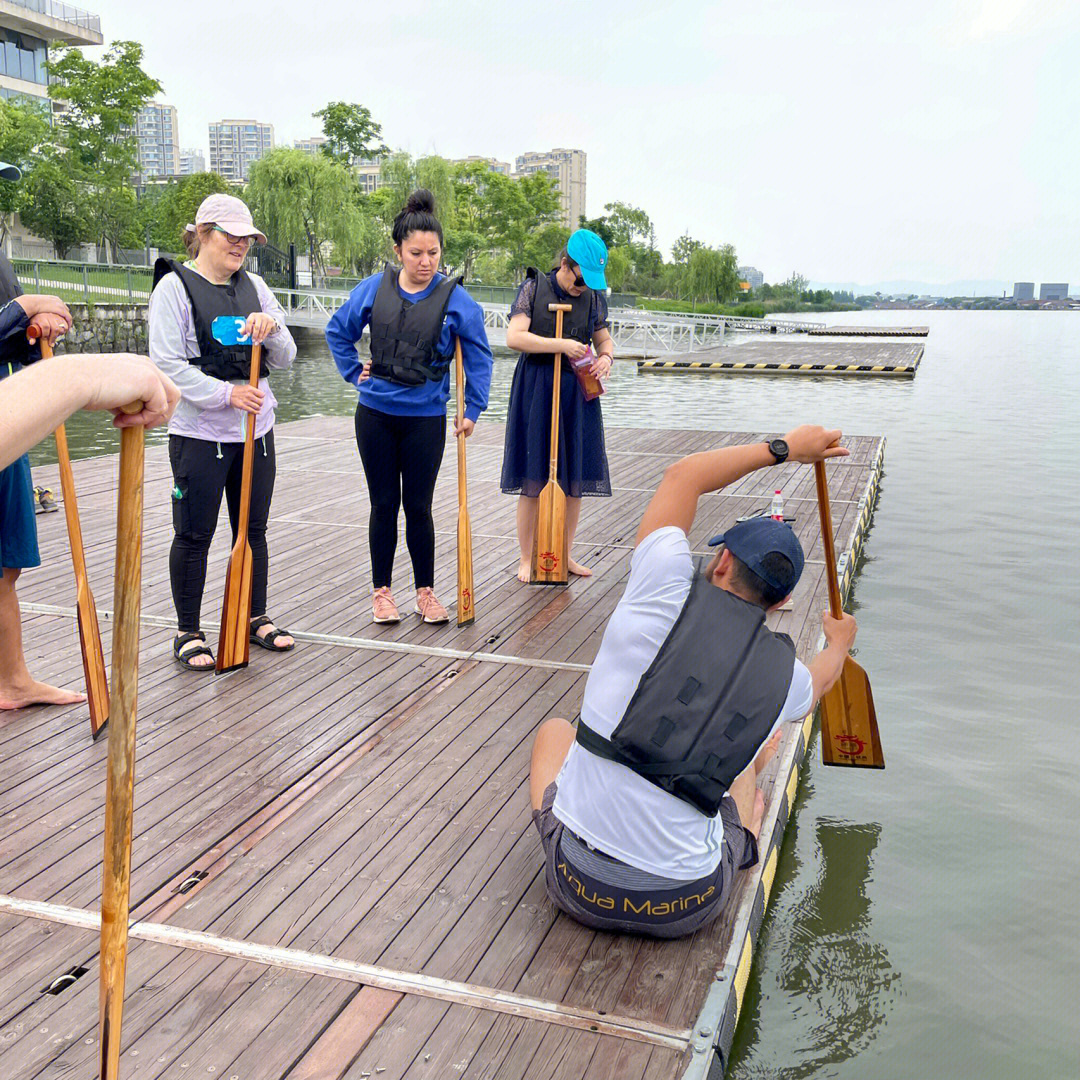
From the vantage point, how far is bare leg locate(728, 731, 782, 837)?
316cm

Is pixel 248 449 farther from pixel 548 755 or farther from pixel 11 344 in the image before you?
pixel 548 755

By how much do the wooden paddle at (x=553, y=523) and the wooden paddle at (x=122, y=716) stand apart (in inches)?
170

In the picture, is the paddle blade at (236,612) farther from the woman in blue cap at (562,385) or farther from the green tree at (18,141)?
the green tree at (18,141)

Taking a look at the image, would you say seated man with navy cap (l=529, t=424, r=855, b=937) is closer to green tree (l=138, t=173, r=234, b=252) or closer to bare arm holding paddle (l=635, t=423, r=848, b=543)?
bare arm holding paddle (l=635, t=423, r=848, b=543)

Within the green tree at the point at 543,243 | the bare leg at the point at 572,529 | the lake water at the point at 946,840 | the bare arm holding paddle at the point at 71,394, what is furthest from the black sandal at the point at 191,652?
the green tree at the point at 543,243

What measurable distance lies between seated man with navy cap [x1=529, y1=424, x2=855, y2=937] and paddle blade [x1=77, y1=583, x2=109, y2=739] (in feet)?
6.57

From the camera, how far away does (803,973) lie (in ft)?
11.3

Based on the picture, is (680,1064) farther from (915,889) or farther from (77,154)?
(77,154)

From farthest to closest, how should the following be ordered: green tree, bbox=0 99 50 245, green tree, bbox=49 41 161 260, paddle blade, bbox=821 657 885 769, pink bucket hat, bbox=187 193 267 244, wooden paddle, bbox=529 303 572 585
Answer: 1. green tree, bbox=49 41 161 260
2. green tree, bbox=0 99 50 245
3. wooden paddle, bbox=529 303 572 585
4. pink bucket hat, bbox=187 193 267 244
5. paddle blade, bbox=821 657 885 769

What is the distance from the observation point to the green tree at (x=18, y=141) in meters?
32.2

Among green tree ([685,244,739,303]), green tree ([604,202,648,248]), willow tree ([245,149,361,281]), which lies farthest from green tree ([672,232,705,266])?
willow tree ([245,149,361,281])

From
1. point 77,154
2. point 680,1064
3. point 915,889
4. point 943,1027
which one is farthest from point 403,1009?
point 77,154

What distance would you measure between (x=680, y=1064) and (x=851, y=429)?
14.6 m

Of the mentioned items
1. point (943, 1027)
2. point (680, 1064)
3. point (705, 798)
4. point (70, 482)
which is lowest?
point (943, 1027)
